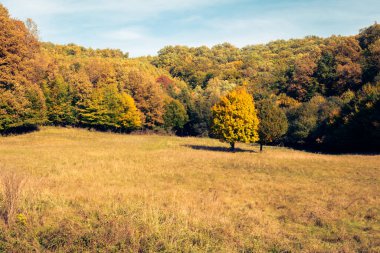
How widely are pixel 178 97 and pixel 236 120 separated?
1999 inches

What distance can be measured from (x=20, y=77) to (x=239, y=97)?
33068 millimetres

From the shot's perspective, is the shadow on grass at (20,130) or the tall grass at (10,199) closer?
the tall grass at (10,199)

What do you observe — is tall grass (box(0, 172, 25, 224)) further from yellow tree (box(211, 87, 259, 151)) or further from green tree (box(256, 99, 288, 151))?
green tree (box(256, 99, 288, 151))

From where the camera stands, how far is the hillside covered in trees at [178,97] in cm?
4684

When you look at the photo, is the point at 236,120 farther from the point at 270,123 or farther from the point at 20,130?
the point at 20,130

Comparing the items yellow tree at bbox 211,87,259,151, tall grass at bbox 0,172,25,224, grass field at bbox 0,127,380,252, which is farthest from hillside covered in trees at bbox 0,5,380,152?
tall grass at bbox 0,172,25,224

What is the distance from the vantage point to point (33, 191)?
44.6 feet

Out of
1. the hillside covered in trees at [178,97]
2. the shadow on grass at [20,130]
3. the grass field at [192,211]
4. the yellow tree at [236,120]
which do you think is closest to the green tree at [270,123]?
the hillside covered in trees at [178,97]

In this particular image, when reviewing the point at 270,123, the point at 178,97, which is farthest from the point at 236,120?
the point at 178,97

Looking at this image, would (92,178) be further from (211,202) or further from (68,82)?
(68,82)

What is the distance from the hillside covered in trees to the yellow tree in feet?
6.91

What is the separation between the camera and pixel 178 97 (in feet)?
308

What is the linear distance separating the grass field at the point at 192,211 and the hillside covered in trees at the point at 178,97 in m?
23.3

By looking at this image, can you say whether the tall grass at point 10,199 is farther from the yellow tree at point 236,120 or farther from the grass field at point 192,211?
the yellow tree at point 236,120
